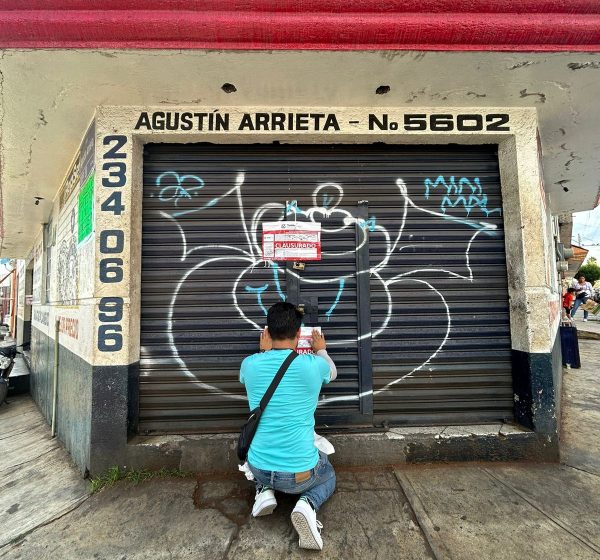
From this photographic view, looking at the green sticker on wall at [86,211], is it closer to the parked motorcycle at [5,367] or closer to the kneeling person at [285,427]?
the kneeling person at [285,427]

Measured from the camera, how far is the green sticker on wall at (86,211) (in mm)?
3328

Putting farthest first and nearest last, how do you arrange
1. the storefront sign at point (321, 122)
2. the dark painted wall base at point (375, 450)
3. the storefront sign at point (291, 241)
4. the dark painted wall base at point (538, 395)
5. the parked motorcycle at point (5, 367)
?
the parked motorcycle at point (5, 367), the storefront sign at point (291, 241), the storefront sign at point (321, 122), the dark painted wall base at point (538, 395), the dark painted wall base at point (375, 450)

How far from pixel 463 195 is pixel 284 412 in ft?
9.36

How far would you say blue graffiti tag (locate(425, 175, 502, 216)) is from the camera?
352 centimetres

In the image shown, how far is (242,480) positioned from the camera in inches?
115

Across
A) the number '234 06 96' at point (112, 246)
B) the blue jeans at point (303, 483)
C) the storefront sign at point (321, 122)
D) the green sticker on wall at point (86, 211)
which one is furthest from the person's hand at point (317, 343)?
the green sticker on wall at point (86, 211)

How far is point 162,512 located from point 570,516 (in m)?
3.00

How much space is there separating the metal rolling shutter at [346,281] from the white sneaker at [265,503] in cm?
101

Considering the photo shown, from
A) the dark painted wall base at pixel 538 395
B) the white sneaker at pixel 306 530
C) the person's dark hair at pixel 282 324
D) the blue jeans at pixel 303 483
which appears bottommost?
the white sneaker at pixel 306 530

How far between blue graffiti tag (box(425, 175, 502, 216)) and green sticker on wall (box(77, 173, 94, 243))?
3.43m

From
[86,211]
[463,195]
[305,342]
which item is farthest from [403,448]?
[86,211]

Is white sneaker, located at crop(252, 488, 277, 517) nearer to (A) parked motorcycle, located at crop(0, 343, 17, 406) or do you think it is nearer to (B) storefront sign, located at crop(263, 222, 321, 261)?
(B) storefront sign, located at crop(263, 222, 321, 261)

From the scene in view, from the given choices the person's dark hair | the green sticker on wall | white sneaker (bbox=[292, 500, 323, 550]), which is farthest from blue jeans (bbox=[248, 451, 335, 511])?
the green sticker on wall

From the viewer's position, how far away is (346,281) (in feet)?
11.2
